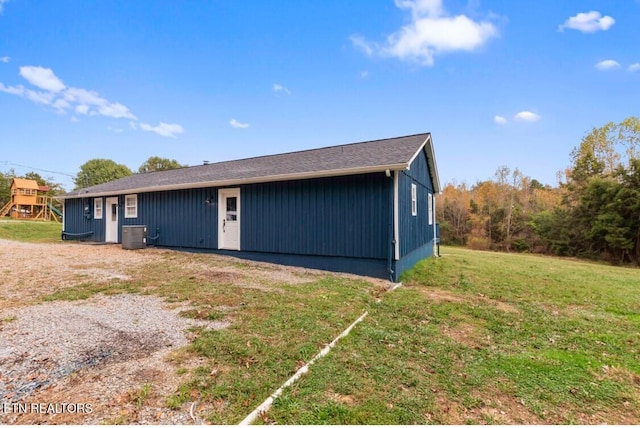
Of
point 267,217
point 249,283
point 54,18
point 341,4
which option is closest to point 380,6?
point 341,4

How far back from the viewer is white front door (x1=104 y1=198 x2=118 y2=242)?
13.0 metres

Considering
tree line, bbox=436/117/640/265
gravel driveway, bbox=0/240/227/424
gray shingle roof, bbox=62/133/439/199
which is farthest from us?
tree line, bbox=436/117/640/265

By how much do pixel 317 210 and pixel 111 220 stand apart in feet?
34.9

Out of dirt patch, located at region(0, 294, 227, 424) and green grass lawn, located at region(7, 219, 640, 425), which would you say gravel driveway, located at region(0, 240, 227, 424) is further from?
green grass lawn, located at region(7, 219, 640, 425)

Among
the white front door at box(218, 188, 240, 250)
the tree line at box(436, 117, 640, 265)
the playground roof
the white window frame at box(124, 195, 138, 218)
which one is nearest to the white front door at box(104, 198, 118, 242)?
the white window frame at box(124, 195, 138, 218)

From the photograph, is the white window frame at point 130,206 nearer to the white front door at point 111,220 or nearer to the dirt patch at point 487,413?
the white front door at point 111,220

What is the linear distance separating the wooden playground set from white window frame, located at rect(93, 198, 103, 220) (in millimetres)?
24856

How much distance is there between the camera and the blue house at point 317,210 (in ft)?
23.4

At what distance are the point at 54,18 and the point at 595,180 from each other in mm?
29003

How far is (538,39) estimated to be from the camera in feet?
34.6

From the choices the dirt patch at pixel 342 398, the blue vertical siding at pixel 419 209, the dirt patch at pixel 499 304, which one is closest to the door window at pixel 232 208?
the blue vertical siding at pixel 419 209

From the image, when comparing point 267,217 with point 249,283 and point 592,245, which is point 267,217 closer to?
point 249,283

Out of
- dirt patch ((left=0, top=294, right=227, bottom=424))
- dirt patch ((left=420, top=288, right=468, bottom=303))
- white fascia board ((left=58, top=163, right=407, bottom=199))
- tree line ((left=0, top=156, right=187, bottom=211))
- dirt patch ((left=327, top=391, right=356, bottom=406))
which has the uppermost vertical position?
A: tree line ((left=0, top=156, right=187, bottom=211))

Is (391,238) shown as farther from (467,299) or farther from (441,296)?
(467,299)
